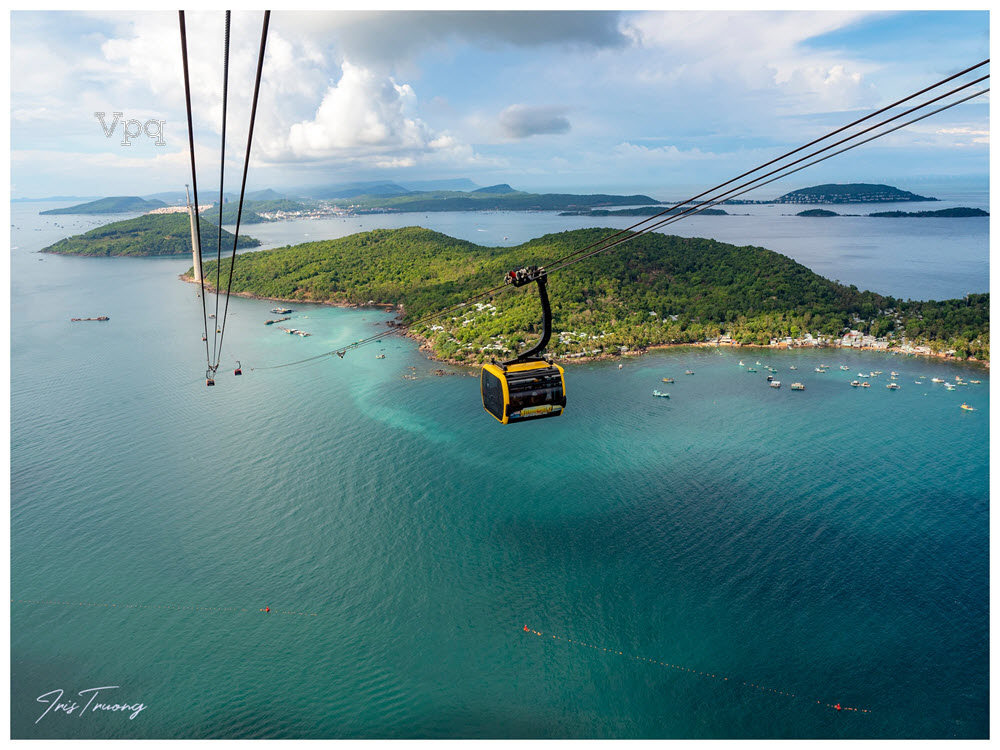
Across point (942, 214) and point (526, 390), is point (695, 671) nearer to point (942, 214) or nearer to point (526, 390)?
point (526, 390)

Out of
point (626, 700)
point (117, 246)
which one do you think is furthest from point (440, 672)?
point (117, 246)

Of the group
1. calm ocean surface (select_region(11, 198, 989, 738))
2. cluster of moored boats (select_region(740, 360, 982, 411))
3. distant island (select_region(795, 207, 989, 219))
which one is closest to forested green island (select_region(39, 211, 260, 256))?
calm ocean surface (select_region(11, 198, 989, 738))

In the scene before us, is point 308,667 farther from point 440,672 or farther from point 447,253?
point 447,253

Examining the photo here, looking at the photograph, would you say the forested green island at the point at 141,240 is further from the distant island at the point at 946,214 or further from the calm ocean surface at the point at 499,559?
the distant island at the point at 946,214

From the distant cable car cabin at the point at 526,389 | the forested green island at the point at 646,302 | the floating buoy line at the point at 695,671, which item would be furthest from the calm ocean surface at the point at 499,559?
the distant cable car cabin at the point at 526,389

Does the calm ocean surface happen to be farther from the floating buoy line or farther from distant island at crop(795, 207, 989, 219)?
distant island at crop(795, 207, 989, 219)

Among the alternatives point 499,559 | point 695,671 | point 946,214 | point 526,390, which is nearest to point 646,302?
point 499,559

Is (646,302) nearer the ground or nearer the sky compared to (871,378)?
nearer the sky
